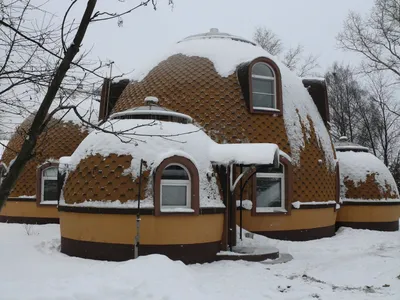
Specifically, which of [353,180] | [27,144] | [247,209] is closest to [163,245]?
[247,209]

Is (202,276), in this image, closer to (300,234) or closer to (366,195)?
(300,234)

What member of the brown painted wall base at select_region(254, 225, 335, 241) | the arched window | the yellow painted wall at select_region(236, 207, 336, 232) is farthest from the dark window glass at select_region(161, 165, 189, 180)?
the arched window

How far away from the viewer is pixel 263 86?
49.7 ft

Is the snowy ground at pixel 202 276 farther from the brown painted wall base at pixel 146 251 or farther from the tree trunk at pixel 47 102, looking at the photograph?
the tree trunk at pixel 47 102

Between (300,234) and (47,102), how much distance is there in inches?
450

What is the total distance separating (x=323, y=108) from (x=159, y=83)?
248 inches

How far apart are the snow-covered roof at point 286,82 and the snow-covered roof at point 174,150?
3.71 meters

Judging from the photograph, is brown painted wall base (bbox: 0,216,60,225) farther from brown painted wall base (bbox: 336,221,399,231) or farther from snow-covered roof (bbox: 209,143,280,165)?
brown painted wall base (bbox: 336,221,399,231)

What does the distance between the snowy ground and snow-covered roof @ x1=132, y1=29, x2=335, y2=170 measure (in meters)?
3.79

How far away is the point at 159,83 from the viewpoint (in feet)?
50.5

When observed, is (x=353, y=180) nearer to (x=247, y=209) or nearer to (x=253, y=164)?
(x=247, y=209)

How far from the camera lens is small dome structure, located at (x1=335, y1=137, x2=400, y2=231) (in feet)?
58.7

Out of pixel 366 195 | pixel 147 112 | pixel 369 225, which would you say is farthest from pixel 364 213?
pixel 147 112

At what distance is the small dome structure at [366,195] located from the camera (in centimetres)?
1789
